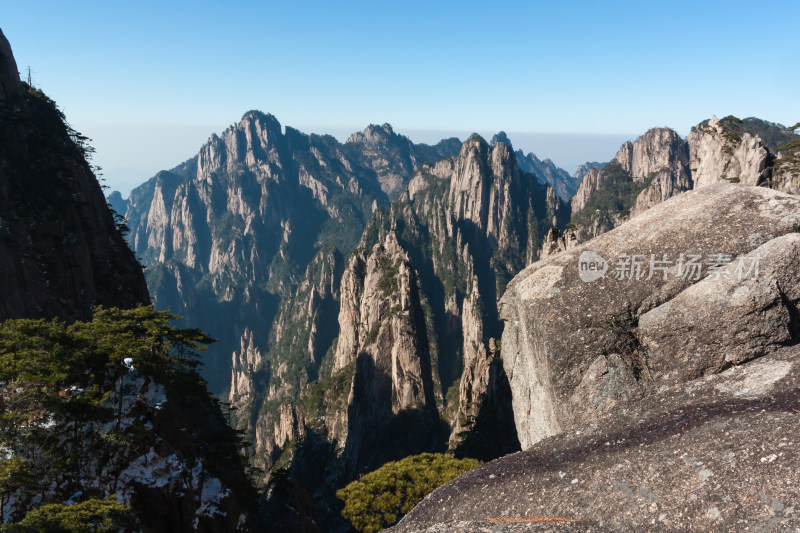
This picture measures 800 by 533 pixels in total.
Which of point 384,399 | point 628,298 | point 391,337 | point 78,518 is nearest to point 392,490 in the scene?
point 78,518

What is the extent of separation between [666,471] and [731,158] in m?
56.0

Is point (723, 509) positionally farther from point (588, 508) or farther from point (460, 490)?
point (460, 490)

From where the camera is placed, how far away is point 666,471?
984 centimetres

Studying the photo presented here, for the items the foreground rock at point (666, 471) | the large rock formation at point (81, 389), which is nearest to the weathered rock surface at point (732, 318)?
the foreground rock at point (666, 471)

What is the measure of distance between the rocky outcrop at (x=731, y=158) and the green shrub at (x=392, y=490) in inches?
1570

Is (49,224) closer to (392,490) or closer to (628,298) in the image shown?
(392,490)

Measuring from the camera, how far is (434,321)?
167 metres

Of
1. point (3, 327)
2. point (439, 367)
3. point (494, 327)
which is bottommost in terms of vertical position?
point (439, 367)

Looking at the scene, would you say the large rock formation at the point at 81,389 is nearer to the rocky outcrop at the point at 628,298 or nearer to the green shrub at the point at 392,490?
the green shrub at the point at 392,490

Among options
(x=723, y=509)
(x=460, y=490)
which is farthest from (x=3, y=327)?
(x=723, y=509)

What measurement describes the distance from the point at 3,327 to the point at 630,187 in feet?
716

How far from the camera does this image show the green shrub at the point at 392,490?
20469 millimetres

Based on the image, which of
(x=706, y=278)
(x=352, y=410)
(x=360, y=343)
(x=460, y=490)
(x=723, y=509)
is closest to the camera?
(x=723, y=509)

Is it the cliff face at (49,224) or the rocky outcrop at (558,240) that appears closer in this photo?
the cliff face at (49,224)
